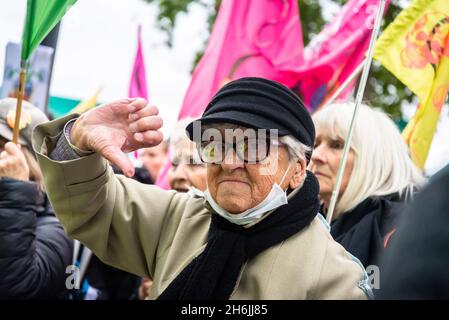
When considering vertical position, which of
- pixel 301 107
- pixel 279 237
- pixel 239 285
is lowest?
pixel 239 285

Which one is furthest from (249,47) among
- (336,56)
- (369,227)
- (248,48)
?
(369,227)

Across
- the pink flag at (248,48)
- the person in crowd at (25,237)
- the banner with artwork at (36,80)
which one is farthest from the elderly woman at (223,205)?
the pink flag at (248,48)

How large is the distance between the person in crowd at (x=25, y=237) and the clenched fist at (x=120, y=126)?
0.77 meters

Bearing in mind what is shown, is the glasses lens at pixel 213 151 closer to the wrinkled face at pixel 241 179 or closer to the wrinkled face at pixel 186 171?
the wrinkled face at pixel 241 179

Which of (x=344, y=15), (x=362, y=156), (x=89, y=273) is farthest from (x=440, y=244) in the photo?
(x=344, y=15)

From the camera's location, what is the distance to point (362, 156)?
3.19m

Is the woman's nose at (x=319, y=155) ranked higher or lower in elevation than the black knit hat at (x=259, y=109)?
lower

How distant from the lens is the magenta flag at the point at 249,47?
486cm

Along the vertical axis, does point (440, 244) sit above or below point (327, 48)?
Answer: above

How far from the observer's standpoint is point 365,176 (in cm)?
316

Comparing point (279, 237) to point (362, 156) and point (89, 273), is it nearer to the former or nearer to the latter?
point (362, 156)

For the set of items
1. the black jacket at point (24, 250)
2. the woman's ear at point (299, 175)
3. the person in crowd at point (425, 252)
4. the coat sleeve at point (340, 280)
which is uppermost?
the person in crowd at point (425, 252)

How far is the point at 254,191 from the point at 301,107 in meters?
0.32

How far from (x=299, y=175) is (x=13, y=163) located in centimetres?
127
